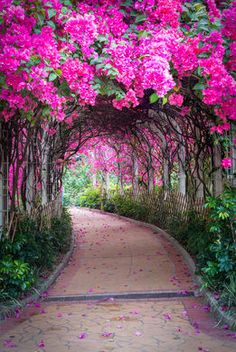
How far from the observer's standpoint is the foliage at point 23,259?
4.96 meters

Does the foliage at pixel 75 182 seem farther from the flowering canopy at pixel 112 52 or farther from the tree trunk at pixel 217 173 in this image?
the flowering canopy at pixel 112 52

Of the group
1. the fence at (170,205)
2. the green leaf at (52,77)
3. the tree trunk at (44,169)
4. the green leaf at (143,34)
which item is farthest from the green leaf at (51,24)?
the tree trunk at (44,169)

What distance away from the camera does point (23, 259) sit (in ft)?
17.9

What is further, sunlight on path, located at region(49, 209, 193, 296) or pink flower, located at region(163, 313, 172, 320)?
sunlight on path, located at region(49, 209, 193, 296)

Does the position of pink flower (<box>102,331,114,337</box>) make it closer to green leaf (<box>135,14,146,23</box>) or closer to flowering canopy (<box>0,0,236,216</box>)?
flowering canopy (<box>0,0,236,216</box>)

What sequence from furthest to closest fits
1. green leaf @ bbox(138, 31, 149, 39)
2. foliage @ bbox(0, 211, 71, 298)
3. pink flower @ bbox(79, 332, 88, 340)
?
foliage @ bbox(0, 211, 71, 298) < green leaf @ bbox(138, 31, 149, 39) < pink flower @ bbox(79, 332, 88, 340)

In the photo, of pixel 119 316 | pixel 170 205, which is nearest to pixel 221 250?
pixel 119 316

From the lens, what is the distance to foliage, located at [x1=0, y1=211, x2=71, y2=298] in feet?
16.3

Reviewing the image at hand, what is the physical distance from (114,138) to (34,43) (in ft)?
37.6

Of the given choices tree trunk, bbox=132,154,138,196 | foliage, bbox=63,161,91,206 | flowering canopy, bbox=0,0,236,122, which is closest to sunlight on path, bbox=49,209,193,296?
A: flowering canopy, bbox=0,0,236,122

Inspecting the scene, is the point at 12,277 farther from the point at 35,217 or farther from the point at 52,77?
the point at 35,217

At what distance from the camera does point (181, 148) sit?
10133 mm

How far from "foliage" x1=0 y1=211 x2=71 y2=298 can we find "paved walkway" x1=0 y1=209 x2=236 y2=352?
1.00 ft

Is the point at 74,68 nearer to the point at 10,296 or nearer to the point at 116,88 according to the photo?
the point at 116,88
